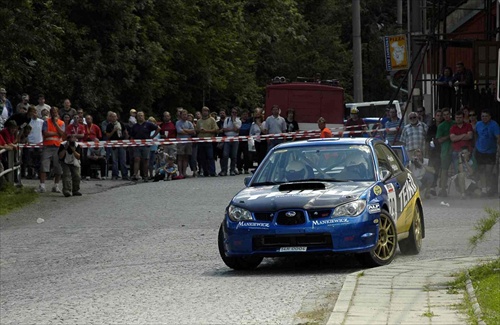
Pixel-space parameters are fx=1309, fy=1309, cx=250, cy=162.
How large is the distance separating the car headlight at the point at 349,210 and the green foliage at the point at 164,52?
16720 mm

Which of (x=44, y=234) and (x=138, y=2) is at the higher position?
(x=138, y=2)

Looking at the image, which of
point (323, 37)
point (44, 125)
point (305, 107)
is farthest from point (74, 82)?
point (323, 37)

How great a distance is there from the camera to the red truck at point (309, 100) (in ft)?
136

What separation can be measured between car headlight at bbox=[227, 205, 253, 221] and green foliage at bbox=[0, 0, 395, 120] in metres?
15.9

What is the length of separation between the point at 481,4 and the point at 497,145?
40.1 feet

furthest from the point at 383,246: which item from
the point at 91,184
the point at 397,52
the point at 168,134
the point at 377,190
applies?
the point at 397,52

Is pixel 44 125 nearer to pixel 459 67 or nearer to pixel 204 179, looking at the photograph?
pixel 204 179

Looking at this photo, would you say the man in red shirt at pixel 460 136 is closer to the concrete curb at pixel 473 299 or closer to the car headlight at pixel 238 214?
the car headlight at pixel 238 214

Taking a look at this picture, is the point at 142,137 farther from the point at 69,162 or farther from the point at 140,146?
the point at 69,162

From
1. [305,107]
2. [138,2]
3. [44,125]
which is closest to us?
[44,125]

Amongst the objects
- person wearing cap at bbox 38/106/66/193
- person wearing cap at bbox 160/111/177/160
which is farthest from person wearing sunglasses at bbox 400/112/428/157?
person wearing cap at bbox 160/111/177/160

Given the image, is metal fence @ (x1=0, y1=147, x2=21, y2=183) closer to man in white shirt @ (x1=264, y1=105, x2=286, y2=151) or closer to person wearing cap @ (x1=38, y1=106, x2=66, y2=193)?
person wearing cap @ (x1=38, y1=106, x2=66, y2=193)

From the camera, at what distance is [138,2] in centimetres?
4609

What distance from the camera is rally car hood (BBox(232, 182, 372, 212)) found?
1404 cm
